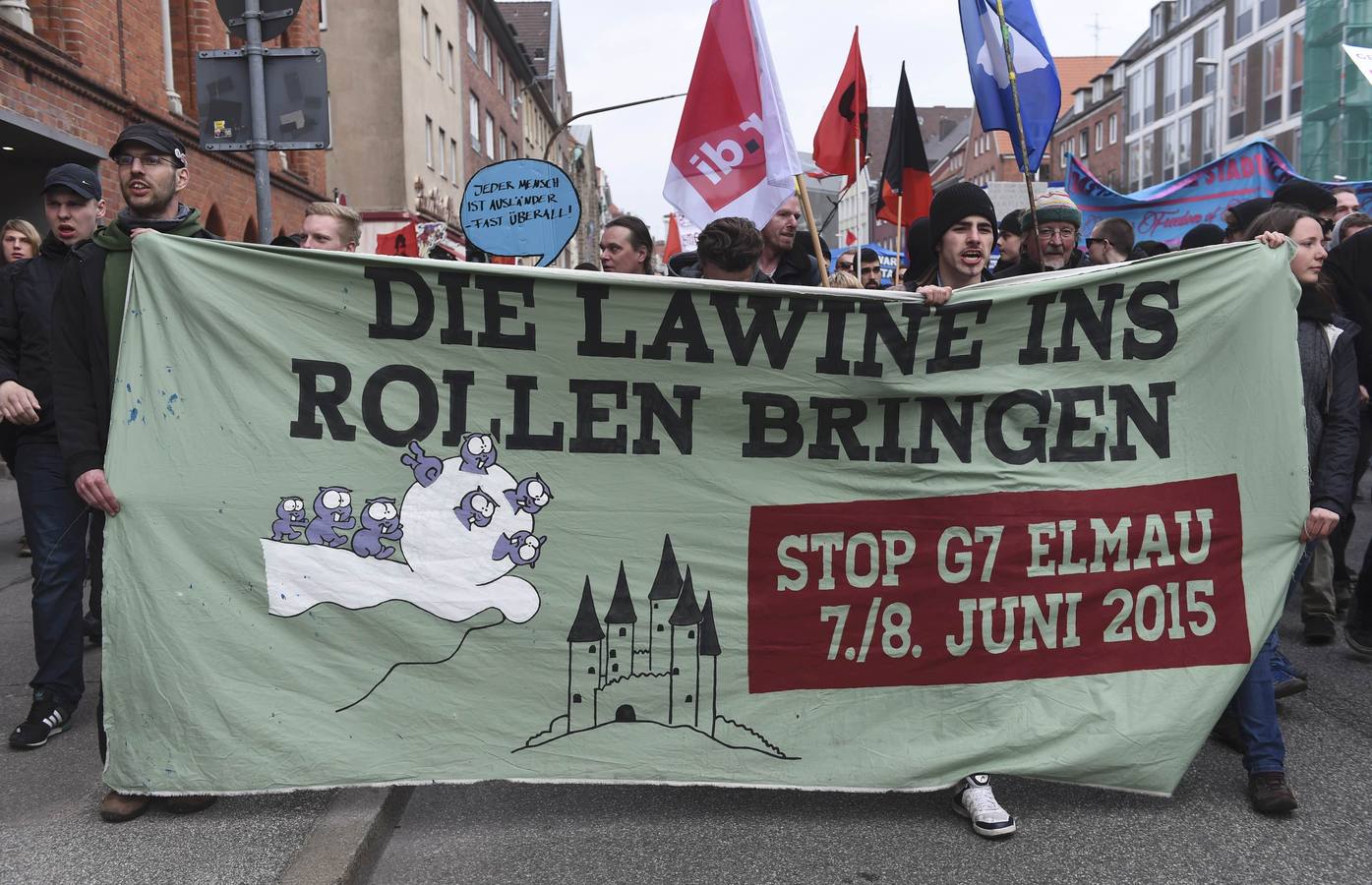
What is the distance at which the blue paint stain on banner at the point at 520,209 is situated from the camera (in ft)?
29.9

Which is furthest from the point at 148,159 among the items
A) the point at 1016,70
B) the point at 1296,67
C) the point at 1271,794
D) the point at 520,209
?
the point at 1296,67

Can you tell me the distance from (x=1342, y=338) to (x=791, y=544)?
2267 mm

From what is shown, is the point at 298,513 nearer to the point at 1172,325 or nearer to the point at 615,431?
the point at 615,431

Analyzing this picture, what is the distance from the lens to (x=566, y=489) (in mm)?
3650

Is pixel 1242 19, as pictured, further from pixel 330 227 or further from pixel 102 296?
pixel 102 296

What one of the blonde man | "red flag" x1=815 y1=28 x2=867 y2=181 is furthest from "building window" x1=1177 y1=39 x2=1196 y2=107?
the blonde man

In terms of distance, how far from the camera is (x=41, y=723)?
4.29 metres

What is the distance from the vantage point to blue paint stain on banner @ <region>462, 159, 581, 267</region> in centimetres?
912

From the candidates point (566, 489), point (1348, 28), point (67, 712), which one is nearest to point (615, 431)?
point (566, 489)

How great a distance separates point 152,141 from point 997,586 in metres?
3.00

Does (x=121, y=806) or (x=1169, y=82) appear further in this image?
(x=1169, y=82)

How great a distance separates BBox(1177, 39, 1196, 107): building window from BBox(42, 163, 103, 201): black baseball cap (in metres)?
56.8

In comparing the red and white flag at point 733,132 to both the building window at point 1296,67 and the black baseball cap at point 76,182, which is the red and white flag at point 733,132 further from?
the building window at point 1296,67

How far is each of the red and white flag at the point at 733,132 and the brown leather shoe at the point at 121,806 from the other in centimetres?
292
